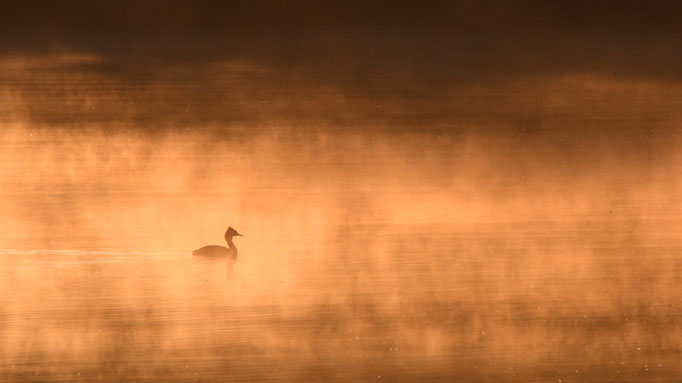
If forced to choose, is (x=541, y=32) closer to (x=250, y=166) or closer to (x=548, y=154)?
(x=548, y=154)

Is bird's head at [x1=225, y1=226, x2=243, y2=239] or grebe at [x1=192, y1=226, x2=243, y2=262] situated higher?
bird's head at [x1=225, y1=226, x2=243, y2=239]

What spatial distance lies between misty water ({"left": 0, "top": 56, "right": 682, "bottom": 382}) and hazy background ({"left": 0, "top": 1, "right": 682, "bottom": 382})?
0.02 m

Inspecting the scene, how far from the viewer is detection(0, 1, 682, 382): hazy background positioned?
15.6ft

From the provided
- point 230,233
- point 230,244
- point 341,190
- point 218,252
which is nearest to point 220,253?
point 218,252

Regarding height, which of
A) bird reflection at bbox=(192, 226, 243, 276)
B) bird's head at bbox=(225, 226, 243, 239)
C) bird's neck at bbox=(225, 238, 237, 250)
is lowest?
bird reflection at bbox=(192, 226, 243, 276)

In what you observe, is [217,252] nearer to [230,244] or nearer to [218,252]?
[218,252]

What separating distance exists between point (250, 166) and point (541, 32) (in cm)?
308

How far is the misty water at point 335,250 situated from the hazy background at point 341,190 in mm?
15

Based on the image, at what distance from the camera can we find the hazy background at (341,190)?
4.74m

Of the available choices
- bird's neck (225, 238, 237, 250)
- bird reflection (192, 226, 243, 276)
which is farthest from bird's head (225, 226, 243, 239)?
bird reflection (192, 226, 243, 276)

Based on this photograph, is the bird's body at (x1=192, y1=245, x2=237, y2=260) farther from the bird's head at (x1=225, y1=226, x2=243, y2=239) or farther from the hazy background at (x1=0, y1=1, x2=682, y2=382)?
the bird's head at (x1=225, y1=226, x2=243, y2=239)

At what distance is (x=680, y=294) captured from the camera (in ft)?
17.3

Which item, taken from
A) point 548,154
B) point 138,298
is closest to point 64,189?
point 138,298

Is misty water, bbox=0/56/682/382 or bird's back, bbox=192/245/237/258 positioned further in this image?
bird's back, bbox=192/245/237/258
